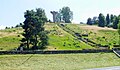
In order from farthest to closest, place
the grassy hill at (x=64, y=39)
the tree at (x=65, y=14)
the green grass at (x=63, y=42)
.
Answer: the tree at (x=65, y=14), the green grass at (x=63, y=42), the grassy hill at (x=64, y=39)

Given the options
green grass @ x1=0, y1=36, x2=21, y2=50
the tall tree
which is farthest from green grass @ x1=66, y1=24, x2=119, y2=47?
green grass @ x1=0, y1=36, x2=21, y2=50

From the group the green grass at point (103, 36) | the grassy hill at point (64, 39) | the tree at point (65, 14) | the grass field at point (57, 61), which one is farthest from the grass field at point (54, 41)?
the tree at point (65, 14)

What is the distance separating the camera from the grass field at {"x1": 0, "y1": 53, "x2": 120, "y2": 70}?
5113 centimetres

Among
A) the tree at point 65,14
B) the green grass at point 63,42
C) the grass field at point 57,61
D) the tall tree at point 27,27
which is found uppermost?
the tree at point 65,14

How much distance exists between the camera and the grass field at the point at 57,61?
168 feet

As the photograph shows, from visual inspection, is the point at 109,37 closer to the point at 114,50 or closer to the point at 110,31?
the point at 110,31

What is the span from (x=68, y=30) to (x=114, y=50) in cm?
4420

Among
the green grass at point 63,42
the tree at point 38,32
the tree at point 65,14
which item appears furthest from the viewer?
the tree at point 65,14

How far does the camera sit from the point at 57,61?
184 ft

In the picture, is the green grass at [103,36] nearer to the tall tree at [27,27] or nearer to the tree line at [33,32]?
the tree line at [33,32]

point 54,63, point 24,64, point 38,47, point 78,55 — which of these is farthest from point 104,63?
point 38,47

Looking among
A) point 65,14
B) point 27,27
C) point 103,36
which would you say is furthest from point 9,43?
point 65,14

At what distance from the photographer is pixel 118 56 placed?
66.7m

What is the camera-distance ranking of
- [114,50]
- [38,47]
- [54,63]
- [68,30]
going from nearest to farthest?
[54,63]
[114,50]
[38,47]
[68,30]
